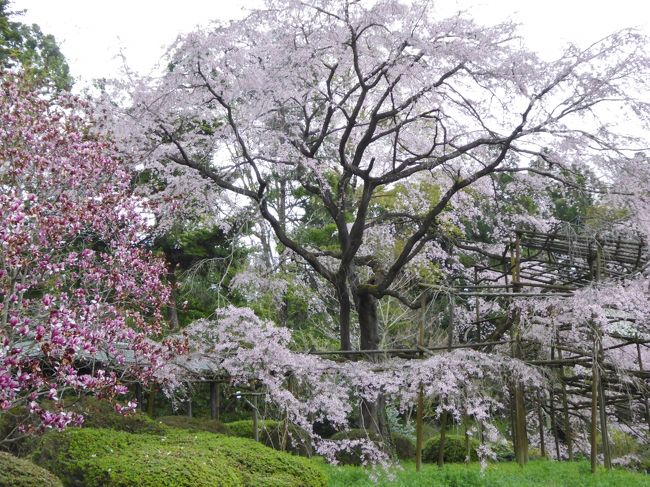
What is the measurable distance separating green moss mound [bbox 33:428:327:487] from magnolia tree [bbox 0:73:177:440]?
455mm

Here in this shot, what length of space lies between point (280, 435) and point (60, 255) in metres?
6.19

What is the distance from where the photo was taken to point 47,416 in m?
4.39

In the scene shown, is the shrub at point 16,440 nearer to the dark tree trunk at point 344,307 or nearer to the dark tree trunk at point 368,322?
the dark tree trunk at point 344,307

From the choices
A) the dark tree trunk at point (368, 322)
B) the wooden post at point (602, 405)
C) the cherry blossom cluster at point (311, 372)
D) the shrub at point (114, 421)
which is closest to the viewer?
the shrub at point (114, 421)

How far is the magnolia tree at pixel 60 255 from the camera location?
4.65 metres

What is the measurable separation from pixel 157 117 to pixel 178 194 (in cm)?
167

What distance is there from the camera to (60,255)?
20.7 ft

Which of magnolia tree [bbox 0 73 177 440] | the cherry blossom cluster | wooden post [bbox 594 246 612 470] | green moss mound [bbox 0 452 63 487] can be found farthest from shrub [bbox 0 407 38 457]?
wooden post [bbox 594 246 612 470]

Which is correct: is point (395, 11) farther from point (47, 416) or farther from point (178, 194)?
point (47, 416)

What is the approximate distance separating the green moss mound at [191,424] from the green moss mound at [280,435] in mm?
893

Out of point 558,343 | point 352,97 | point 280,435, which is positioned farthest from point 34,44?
point 558,343

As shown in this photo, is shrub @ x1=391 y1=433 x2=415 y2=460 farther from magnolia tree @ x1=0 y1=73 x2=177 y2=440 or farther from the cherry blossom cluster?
magnolia tree @ x1=0 y1=73 x2=177 y2=440

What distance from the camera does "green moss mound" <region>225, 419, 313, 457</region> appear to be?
10.4 meters

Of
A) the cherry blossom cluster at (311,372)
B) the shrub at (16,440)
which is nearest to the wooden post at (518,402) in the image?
the cherry blossom cluster at (311,372)
